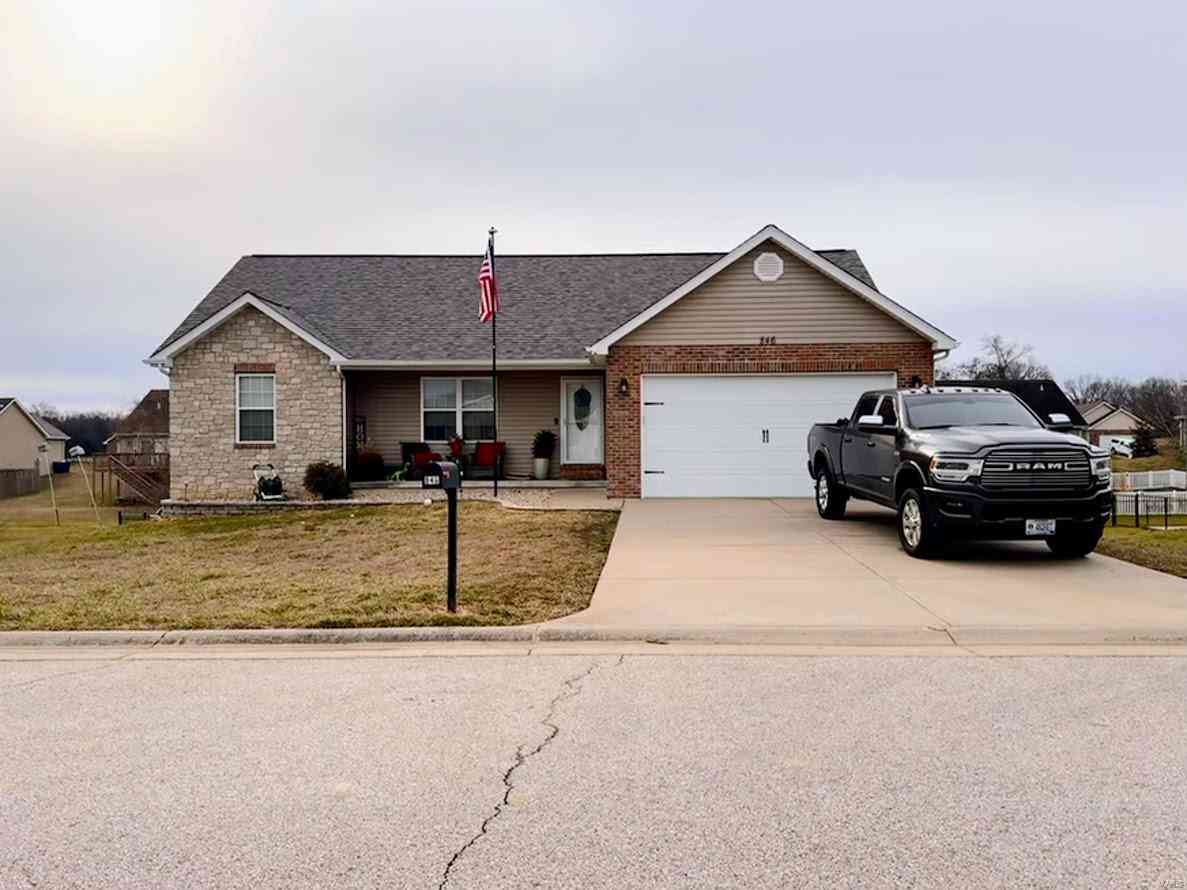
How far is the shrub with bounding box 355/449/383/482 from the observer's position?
20031mm

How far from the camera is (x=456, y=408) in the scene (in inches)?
827

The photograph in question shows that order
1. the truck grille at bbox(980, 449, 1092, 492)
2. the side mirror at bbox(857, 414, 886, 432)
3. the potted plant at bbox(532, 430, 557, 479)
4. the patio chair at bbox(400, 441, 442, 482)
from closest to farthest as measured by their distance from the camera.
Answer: the truck grille at bbox(980, 449, 1092, 492) < the side mirror at bbox(857, 414, 886, 432) < the patio chair at bbox(400, 441, 442, 482) < the potted plant at bbox(532, 430, 557, 479)

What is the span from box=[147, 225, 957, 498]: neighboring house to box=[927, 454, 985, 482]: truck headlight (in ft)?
24.2

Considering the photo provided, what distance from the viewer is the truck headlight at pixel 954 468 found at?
9930mm

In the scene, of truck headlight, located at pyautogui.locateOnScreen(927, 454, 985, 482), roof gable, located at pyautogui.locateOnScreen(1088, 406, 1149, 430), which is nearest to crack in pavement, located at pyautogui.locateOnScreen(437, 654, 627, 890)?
truck headlight, located at pyautogui.locateOnScreen(927, 454, 985, 482)

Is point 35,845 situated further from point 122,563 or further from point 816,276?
point 816,276

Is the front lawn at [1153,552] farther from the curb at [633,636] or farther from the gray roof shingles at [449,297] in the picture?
the gray roof shingles at [449,297]

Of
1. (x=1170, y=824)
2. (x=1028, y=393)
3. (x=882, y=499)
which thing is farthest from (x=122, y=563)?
(x=1028, y=393)

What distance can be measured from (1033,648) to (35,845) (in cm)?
654

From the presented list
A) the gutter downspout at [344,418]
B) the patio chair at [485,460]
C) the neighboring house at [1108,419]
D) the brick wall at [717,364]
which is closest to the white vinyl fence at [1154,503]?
the brick wall at [717,364]

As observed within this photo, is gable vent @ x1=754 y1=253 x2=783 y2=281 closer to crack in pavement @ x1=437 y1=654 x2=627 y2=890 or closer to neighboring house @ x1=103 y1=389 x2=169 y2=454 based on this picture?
crack in pavement @ x1=437 y1=654 x2=627 y2=890

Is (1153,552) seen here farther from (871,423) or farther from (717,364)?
(717,364)

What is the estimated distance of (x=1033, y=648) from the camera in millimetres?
7078

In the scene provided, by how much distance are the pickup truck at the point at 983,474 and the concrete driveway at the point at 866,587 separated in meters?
0.42
